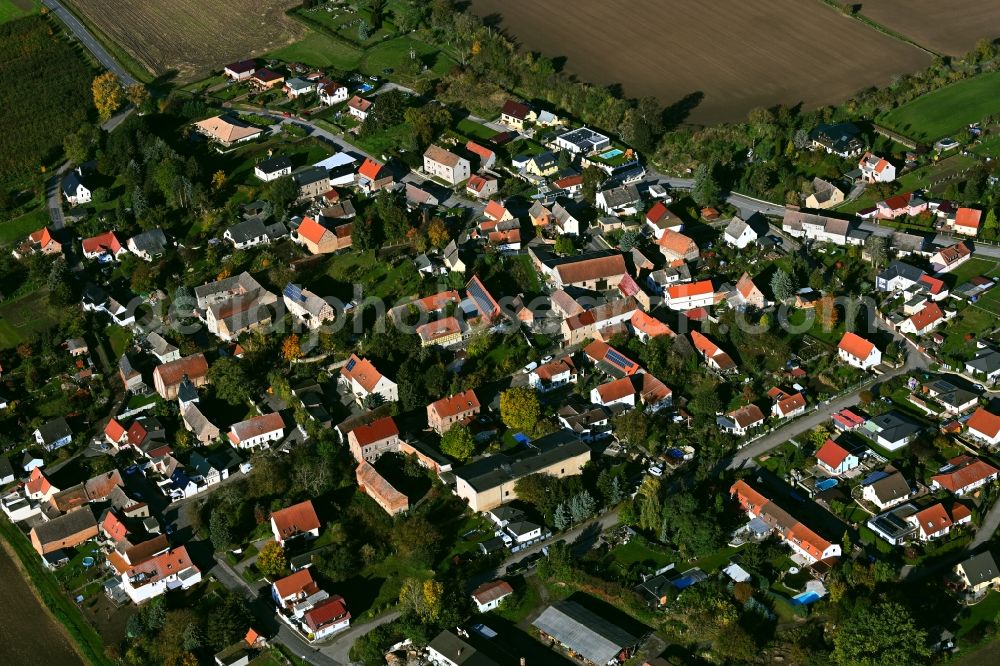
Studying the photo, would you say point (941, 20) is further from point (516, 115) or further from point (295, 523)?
point (295, 523)

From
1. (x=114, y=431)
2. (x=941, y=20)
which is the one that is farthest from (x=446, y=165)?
(x=941, y=20)

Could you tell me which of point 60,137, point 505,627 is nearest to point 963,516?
point 505,627

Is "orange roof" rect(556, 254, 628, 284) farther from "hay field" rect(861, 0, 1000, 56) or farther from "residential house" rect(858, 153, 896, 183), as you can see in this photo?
"hay field" rect(861, 0, 1000, 56)

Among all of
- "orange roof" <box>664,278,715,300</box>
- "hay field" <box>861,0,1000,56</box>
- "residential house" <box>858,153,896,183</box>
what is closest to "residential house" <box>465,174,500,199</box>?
"orange roof" <box>664,278,715,300</box>

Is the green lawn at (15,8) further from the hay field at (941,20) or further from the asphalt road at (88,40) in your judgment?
the hay field at (941,20)

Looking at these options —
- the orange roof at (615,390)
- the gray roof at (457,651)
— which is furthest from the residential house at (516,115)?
the gray roof at (457,651)

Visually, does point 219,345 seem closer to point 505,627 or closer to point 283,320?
point 283,320

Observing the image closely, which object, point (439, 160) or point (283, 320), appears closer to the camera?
point (283, 320)
